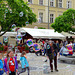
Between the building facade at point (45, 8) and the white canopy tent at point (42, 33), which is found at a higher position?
the building facade at point (45, 8)

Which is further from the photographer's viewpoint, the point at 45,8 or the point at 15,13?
the point at 45,8

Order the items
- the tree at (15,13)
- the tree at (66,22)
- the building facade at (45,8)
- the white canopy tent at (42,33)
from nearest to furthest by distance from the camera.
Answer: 1. the tree at (15,13)
2. the white canopy tent at (42,33)
3. the tree at (66,22)
4. the building facade at (45,8)

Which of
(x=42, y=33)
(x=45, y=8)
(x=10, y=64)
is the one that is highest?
(x=45, y=8)

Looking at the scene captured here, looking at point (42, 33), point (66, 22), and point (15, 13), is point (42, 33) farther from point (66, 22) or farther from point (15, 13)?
point (15, 13)

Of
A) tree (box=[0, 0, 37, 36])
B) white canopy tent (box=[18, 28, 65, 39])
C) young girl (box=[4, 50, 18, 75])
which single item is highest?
tree (box=[0, 0, 37, 36])

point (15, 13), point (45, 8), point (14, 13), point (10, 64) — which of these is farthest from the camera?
point (45, 8)

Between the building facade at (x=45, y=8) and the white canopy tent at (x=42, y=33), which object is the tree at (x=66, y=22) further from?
the building facade at (x=45, y=8)

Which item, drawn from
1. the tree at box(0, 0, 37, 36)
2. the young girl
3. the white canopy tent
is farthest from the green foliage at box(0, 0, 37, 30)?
the young girl

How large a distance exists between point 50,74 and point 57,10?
24.8 meters

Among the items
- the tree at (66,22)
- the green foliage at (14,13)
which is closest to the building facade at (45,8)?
the tree at (66,22)

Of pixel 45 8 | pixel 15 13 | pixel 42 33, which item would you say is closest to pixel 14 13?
pixel 15 13

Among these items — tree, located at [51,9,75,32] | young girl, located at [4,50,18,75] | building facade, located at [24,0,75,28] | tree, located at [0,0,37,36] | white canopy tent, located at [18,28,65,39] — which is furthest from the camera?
building facade, located at [24,0,75,28]

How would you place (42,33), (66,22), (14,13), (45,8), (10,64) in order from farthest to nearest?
(45,8) → (42,33) → (66,22) → (14,13) → (10,64)

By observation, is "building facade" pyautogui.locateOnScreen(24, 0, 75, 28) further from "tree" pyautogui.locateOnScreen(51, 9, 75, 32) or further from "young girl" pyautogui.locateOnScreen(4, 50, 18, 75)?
"young girl" pyautogui.locateOnScreen(4, 50, 18, 75)
